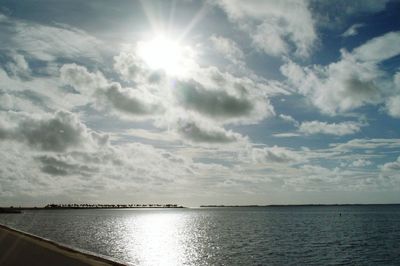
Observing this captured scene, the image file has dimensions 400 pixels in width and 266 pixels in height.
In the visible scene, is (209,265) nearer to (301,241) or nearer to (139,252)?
(139,252)

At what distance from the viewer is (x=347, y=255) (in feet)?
200

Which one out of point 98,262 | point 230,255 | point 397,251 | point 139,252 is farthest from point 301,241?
point 98,262

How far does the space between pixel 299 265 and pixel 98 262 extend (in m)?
30.7

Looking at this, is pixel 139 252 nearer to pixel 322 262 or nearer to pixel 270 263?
pixel 270 263

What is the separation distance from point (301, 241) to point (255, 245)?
12.9 m

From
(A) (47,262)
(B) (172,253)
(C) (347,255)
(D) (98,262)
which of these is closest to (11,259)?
(A) (47,262)

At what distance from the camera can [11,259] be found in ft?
96.4

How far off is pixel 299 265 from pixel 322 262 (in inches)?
177

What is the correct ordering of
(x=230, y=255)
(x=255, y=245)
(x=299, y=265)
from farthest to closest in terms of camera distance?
1. (x=255, y=245)
2. (x=230, y=255)
3. (x=299, y=265)

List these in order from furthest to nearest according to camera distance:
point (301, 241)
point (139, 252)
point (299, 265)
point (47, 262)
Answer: point (301, 241), point (139, 252), point (299, 265), point (47, 262)

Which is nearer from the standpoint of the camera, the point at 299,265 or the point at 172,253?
the point at 299,265

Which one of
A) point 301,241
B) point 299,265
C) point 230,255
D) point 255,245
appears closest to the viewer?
point 299,265

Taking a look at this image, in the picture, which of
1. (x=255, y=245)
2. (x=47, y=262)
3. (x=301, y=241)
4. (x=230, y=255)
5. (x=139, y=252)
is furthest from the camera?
(x=301, y=241)

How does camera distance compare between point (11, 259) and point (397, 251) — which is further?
point (397, 251)
